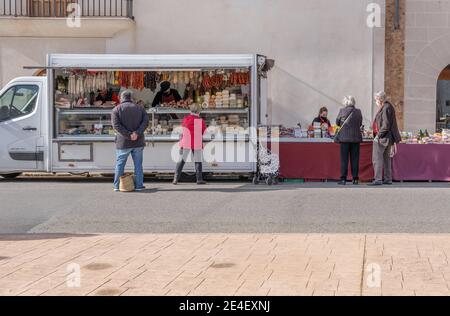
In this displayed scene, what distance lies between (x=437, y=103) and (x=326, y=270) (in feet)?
41.9

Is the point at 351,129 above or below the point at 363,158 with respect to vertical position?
above

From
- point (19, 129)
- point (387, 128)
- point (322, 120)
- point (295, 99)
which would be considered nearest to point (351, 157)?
point (387, 128)

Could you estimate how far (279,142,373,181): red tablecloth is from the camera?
Result: 1377 centimetres

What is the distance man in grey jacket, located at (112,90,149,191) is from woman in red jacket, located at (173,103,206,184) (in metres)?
1.10

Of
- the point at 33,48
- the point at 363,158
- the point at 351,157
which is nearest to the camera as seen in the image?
the point at 351,157

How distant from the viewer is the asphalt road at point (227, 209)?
9.00 metres

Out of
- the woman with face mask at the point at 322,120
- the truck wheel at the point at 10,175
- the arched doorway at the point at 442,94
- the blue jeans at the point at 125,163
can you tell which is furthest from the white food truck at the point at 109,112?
the arched doorway at the point at 442,94

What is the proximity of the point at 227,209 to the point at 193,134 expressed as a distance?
130 inches

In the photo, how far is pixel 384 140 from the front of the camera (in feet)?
42.8

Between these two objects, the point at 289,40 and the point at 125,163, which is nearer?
the point at 125,163

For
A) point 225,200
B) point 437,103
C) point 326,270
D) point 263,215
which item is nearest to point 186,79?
point 225,200

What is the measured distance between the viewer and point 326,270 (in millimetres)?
6441

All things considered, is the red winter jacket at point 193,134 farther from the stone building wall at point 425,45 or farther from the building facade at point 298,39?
the stone building wall at point 425,45

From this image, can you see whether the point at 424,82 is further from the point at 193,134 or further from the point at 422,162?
the point at 193,134
